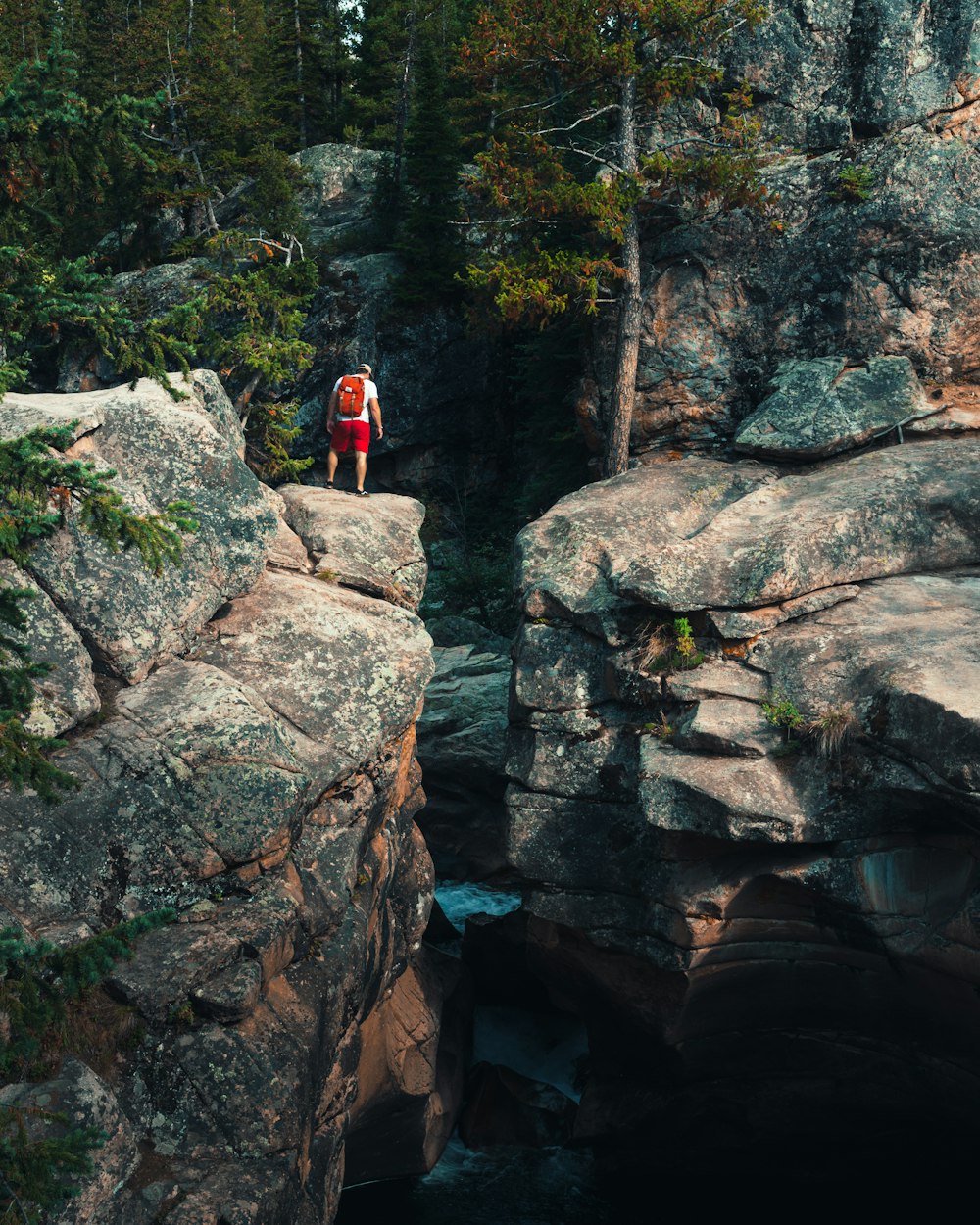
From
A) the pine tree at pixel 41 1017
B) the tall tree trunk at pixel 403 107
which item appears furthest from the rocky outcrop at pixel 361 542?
the tall tree trunk at pixel 403 107

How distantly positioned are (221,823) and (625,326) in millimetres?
14357

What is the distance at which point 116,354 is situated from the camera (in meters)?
10.5

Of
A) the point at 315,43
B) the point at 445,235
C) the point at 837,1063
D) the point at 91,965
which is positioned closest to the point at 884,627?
the point at 837,1063

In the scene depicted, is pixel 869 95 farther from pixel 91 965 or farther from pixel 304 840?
pixel 91 965

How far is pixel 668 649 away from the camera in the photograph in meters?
17.8

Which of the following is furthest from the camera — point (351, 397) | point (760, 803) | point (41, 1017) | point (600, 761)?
point (351, 397)

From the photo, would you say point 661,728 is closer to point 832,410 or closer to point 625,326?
point 832,410

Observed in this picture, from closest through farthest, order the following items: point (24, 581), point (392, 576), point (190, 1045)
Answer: point (190, 1045) < point (24, 581) < point (392, 576)

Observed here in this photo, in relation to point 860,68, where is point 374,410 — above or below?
below

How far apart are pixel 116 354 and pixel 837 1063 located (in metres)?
15.1

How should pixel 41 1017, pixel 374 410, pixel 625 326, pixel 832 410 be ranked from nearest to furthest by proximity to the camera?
1. pixel 41 1017
2. pixel 374 410
3. pixel 832 410
4. pixel 625 326

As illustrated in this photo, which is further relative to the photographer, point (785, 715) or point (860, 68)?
point (860, 68)

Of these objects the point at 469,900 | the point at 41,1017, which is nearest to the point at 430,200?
the point at 469,900

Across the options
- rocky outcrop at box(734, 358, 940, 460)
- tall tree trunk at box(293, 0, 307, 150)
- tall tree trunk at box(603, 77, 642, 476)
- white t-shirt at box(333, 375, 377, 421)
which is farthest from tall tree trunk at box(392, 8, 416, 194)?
rocky outcrop at box(734, 358, 940, 460)
